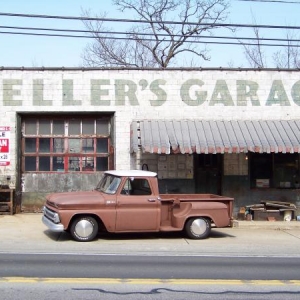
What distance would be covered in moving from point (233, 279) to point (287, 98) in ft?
36.2

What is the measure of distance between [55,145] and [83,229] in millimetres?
6216

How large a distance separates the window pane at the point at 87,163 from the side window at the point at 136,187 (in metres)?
5.40

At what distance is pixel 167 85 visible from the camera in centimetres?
1764

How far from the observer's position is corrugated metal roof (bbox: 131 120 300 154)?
15.9m

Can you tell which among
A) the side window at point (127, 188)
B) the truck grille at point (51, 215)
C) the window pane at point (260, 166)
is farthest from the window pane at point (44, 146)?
the window pane at point (260, 166)

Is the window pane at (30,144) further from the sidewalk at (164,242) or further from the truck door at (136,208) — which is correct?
the truck door at (136,208)

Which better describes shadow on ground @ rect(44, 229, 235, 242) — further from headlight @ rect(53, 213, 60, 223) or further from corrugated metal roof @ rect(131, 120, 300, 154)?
corrugated metal roof @ rect(131, 120, 300, 154)

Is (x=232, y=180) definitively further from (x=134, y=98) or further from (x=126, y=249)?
(x=126, y=249)

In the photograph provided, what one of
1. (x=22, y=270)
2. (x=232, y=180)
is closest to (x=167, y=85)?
(x=232, y=180)

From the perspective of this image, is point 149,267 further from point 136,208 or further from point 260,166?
point 260,166

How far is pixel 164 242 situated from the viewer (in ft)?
41.2

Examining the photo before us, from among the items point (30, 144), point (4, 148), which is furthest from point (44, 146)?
point (4, 148)

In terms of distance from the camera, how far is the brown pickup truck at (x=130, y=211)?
12.2 meters

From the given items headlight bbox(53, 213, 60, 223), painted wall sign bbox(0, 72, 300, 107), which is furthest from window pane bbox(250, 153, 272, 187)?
headlight bbox(53, 213, 60, 223)
